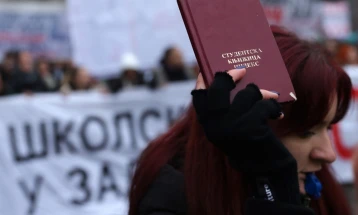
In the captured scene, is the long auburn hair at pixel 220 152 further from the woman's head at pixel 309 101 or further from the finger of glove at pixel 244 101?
the finger of glove at pixel 244 101

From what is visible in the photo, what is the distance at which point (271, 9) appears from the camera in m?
9.38

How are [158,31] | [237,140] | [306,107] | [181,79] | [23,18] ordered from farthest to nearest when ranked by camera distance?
[23,18], [158,31], [181,79], [306,107], [237,140]

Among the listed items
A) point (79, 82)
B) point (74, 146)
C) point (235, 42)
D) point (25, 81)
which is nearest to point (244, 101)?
point (235, 42)

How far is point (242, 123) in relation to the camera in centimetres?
128

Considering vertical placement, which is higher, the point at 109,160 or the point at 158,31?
the point at 158,31

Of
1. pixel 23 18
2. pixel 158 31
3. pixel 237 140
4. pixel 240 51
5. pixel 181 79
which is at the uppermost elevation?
pixel 23 18

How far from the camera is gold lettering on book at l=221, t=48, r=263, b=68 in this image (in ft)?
4.46

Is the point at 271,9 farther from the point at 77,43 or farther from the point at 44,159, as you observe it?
the point at 44,159

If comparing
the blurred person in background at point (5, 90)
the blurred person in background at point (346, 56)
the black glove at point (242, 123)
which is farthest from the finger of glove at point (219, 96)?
the blurred person in background at point (346, 56)

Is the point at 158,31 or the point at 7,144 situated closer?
the point at 7,144

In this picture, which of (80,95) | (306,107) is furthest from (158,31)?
(306,107)

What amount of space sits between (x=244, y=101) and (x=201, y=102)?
0.09 meters

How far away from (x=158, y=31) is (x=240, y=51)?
554cm

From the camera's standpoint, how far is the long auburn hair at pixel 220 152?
1.56m
